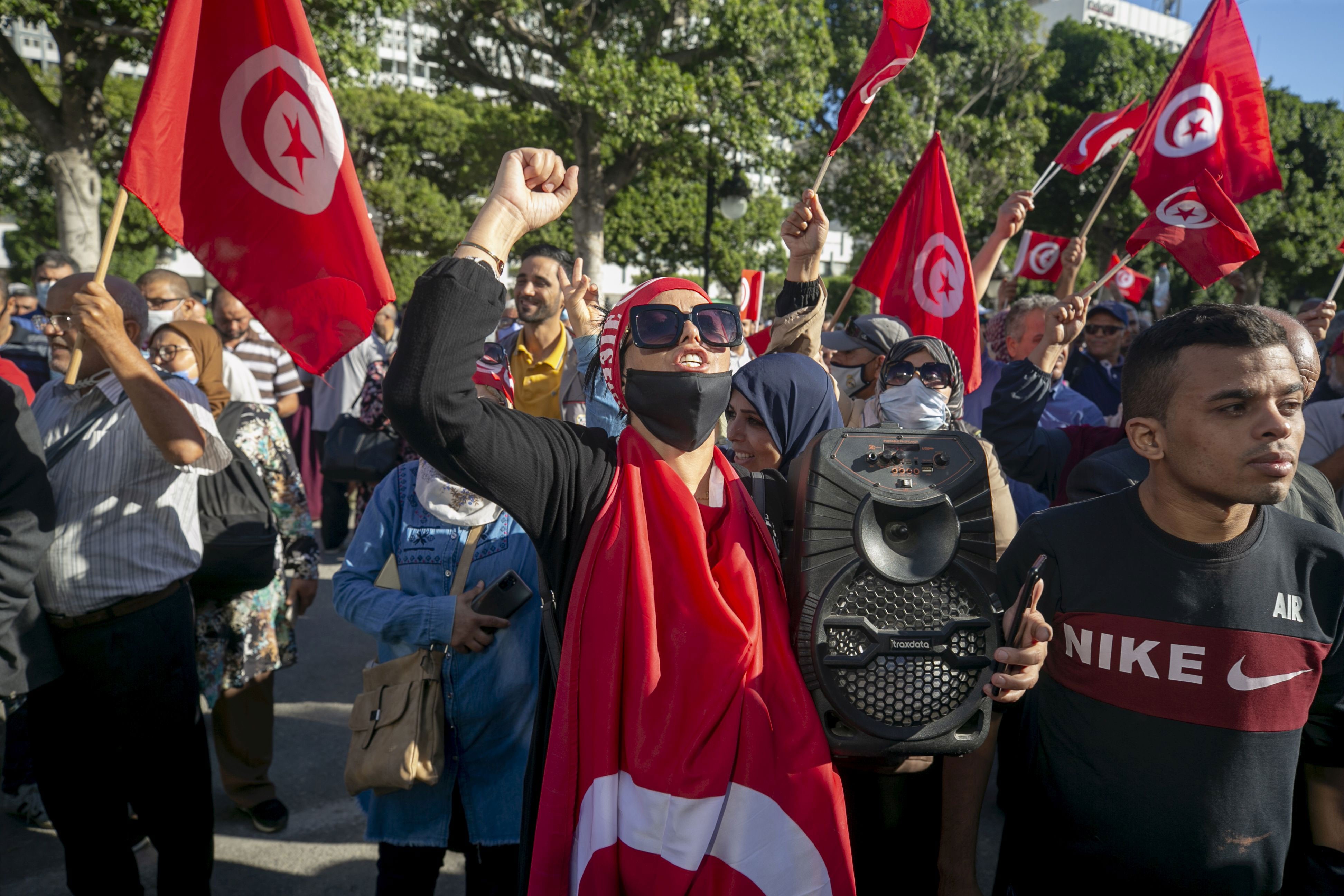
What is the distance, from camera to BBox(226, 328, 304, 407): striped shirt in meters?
6.23

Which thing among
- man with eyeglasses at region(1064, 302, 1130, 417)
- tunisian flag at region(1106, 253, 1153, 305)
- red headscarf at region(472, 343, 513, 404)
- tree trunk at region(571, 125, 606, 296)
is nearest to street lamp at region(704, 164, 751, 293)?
tree trunk at region(571, 125, 606, 296)

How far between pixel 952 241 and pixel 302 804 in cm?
397

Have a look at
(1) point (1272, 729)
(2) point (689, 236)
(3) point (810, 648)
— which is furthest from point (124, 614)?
(2) point (689, 236)

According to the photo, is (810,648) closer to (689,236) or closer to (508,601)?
(508,601)

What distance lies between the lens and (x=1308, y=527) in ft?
5.95

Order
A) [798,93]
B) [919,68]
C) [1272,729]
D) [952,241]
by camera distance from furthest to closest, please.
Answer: [919,68] < [798,93] < [952,241] < [1272,729]

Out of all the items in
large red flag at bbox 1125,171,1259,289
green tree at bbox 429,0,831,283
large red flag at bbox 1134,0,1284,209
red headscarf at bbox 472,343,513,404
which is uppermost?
green tree at bbox 429,0,831,283

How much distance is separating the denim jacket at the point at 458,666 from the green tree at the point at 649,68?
15250mm

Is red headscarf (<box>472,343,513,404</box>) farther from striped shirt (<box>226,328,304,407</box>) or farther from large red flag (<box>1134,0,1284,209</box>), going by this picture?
striped shirt (<box>226,328,304,407</box>)

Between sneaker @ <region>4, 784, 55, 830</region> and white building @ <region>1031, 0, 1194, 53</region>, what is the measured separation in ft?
230

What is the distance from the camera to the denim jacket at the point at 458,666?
2.44 metres

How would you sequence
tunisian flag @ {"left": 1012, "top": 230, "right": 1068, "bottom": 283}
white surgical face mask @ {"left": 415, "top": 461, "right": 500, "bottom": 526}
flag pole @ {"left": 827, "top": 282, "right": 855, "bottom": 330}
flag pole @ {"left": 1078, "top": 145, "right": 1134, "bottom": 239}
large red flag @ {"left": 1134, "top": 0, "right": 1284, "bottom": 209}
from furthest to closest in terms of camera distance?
tunisian flag @ {"left": 1012, "top": 230, "right": 1068, "bottom": 283} < large red flag @ {"left": 1134, "top": 0, "right": 1284, "bottom": 209} < flag pole @ {"left": 827, "top": 282, "right": 855, "bottom": 330} < flag pole @ {"left": 1078, "top": 145, "right": 1134, "bottom": 239} < white surgical face mask @ {"left": 415, "top": 461, "right": 500, "bottom": 526}

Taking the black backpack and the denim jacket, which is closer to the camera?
the denim jacket

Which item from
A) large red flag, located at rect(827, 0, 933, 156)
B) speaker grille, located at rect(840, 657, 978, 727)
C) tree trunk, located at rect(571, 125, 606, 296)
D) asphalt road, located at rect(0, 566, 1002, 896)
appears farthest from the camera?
tree trunk, located at rect(571, 125, 606, 296)
